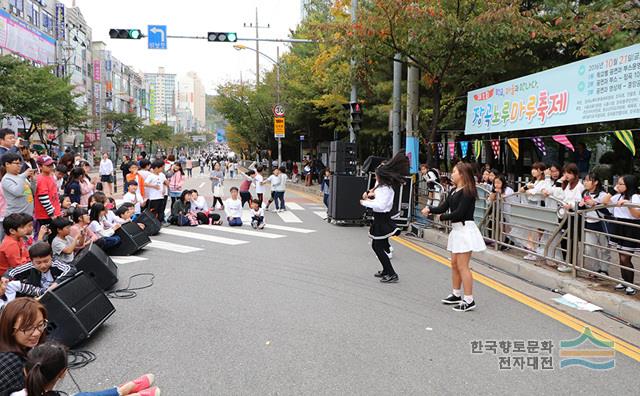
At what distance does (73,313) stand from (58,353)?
198 centimetres

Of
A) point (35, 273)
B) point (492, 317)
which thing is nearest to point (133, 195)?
point (35, 273)

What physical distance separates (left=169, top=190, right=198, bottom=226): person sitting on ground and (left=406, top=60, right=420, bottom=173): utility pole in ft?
20.3

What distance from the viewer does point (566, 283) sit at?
6992 millimetres

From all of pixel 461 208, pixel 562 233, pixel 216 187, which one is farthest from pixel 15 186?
pixel 216 187

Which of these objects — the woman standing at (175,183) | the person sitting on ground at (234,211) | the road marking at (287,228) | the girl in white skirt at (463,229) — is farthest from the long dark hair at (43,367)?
the woman standing at (175,183)

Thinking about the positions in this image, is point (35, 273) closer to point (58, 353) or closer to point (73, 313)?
point (73, 313)

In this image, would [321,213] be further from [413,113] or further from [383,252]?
[383,252]

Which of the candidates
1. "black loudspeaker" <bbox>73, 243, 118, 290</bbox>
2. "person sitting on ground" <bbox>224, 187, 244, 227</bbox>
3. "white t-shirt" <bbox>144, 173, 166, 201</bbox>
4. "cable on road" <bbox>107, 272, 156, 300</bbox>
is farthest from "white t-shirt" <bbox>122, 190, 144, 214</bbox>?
"black loudspeaker" <bbox>73, 243, 118, 290</bbox>

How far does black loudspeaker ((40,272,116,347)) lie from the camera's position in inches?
185

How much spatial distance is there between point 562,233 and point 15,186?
7552 millimetres

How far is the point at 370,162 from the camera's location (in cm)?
1237

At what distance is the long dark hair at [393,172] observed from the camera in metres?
7.49

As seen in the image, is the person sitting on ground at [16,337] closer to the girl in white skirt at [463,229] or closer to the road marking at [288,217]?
the girl in white skirt at [463,229]

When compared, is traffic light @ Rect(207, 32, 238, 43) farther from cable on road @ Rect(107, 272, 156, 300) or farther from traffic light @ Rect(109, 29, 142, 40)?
cable on road @ Rect(107, 272, 156, 300)
